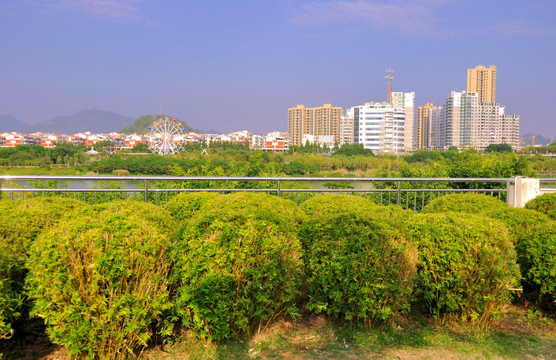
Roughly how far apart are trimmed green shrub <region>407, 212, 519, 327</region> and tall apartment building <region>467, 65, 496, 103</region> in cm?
17492

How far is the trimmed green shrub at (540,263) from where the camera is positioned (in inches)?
152

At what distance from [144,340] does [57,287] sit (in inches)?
25.7

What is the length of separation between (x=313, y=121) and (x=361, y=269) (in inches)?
7221

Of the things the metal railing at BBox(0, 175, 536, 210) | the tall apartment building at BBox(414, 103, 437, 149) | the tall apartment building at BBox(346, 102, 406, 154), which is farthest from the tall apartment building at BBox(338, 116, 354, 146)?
the metal railing at BBox(0, 175, 536, 210)

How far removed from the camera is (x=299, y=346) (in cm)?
329

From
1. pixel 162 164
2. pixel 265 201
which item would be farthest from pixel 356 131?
pixel 265 201

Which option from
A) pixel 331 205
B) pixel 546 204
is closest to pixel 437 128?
pixel 546 204

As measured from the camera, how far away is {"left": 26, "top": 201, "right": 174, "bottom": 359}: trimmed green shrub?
2689mm

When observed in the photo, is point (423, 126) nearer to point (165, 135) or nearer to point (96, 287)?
point (165, 135)

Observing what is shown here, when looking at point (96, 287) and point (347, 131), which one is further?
point (347, 131)

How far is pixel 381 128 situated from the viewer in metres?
136

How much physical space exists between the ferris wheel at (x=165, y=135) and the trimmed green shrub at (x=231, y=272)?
270 feet

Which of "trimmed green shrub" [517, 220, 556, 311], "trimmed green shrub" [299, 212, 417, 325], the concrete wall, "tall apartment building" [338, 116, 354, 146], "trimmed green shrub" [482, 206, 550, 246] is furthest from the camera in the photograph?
"tall apartment building" [338, 116, 354, 146]

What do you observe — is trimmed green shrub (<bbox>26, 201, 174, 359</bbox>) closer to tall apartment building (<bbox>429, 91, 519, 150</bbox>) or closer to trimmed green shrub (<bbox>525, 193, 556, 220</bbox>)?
trimmed green shrub (<bbox>525, 193, 556, 220</bbox>)
